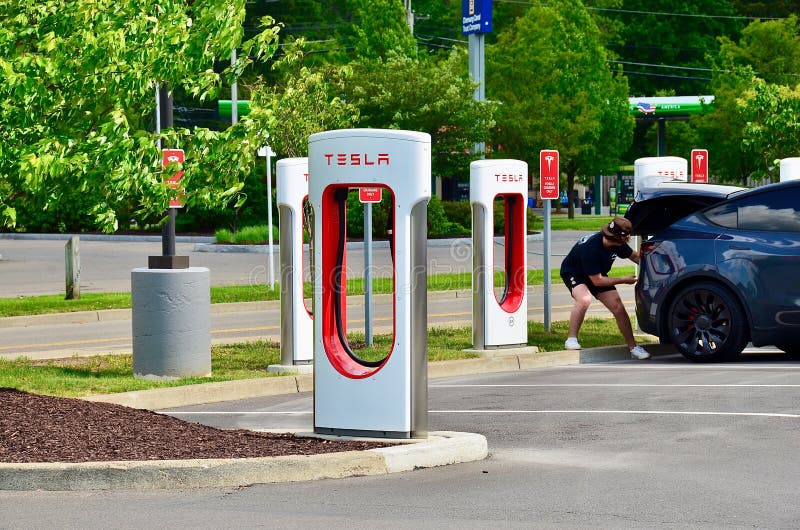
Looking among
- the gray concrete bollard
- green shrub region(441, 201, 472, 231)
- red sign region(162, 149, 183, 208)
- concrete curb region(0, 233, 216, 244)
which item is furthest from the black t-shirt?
concrete curb region(0, 233, 216, 244)

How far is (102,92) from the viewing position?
10977 millimetres

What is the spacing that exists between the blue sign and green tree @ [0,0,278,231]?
38598 millimetres

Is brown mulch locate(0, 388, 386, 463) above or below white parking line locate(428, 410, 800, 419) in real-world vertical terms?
above

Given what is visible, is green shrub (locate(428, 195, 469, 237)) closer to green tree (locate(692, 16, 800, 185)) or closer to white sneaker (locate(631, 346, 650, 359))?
green tree (locate(692, 16, 800, 185))

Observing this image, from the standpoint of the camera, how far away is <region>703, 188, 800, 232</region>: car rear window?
13.7 metres

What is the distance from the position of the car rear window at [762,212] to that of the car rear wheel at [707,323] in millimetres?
677

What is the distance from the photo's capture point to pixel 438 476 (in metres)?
8.04

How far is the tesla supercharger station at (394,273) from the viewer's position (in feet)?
29.0

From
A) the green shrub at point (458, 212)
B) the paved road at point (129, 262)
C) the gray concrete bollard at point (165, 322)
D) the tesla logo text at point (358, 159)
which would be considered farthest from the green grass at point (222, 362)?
the green shrub at point (458, 212)

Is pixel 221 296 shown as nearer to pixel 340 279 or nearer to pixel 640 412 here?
pixel 640 412

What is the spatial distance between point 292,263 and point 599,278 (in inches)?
142

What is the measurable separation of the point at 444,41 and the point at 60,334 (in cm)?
7450

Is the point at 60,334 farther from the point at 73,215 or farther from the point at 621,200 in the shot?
the point at 621,200

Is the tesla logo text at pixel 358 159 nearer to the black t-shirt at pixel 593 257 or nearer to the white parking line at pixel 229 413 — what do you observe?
the white parking line at pixel 229 413
